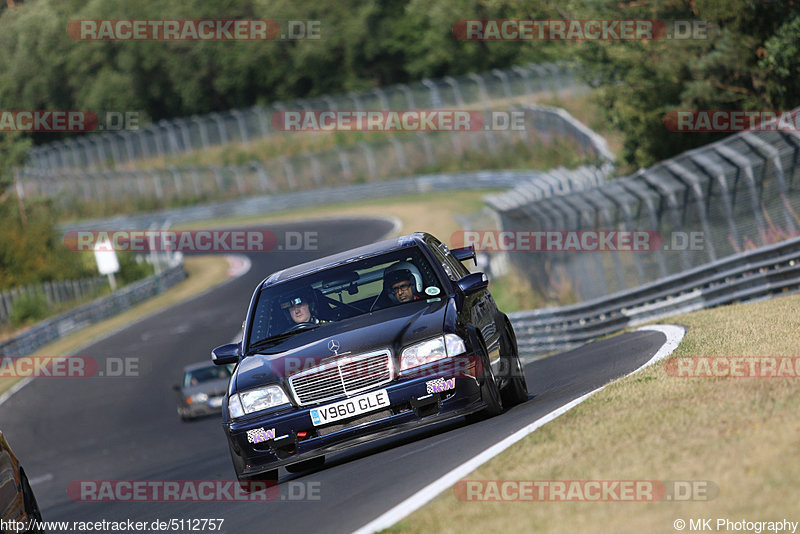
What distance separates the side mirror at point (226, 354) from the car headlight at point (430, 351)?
1645 millimetres

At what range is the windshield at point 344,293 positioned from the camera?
390 inches

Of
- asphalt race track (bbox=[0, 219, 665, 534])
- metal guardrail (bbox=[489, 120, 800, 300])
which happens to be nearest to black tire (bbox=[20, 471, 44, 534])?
asphalt race track (bbox=[0, 219, 665, 534])

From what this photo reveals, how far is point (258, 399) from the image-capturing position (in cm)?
912

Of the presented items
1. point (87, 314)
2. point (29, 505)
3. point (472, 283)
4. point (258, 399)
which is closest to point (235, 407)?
point (258, 399)

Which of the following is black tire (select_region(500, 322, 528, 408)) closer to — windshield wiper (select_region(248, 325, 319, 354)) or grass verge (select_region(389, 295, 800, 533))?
grass verge (select_region(389, 295, 800, 533))

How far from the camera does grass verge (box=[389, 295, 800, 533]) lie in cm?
537

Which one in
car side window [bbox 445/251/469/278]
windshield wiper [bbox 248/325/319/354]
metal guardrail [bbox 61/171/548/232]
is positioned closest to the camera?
windshield wiper [bbox 248/325/319/354]

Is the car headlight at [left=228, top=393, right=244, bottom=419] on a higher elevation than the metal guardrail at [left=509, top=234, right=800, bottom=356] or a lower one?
higher

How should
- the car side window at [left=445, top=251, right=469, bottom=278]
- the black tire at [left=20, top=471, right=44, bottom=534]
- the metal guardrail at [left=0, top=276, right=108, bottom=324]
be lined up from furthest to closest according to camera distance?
the metal guardrail at [left=0, top=276, right=108, bottom=324], the car side window at [left=445, top=251, right=469, bottom=278], the black tire at [left=20, top=471, right=44, bottom=534]

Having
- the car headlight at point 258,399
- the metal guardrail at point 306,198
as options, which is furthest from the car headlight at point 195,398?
the metal guardrail at point 306,198

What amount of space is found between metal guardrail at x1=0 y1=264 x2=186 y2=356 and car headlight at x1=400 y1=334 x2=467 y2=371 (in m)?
29.6

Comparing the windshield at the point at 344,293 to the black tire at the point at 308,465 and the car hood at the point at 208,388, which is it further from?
the car hood at the point at 208,388

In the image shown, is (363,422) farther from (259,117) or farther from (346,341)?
(259,117)

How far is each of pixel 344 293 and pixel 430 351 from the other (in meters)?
1.28
